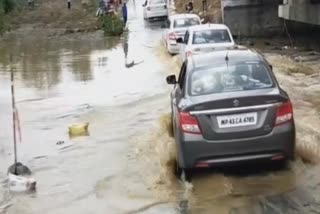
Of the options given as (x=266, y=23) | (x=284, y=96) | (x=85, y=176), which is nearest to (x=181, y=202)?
(x=284, y=96)

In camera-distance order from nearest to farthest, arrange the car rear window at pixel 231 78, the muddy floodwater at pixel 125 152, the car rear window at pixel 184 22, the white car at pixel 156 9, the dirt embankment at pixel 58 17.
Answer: the muddy floodwater at pixel 125 152 → the car rear window at pixel 231 78 → the car rear window at pixel 184 22 → the white car at pixel 156 9 → the dirt embankment at pixel 58 17

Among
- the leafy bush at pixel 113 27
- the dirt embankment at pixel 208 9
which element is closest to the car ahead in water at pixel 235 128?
the dirt embankment at pixel 208 9

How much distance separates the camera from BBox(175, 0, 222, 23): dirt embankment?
46.0m

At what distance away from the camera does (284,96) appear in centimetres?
898

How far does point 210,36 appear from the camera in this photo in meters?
22.6

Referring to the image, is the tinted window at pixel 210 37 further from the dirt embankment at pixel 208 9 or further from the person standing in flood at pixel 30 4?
the person standing in flood at pixel 30 4

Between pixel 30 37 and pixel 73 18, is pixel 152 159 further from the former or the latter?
pixel 73 18

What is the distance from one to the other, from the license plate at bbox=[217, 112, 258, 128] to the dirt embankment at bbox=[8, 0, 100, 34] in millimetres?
45414

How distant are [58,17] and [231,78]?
174ft

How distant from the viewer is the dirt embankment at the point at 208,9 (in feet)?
151

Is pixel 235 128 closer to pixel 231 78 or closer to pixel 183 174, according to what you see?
pixel 231 78

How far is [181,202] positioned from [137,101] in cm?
1116

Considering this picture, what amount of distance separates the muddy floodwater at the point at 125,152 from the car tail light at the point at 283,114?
903 millimetres

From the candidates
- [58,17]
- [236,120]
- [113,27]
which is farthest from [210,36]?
[58,17]
